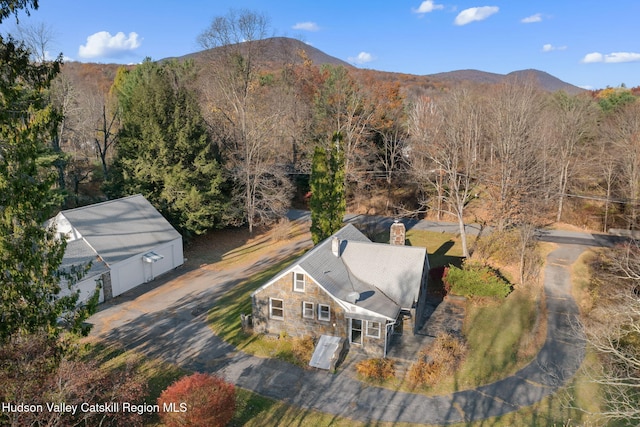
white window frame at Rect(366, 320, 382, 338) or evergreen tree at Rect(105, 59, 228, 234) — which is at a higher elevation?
evergreen tree at Rect(105, 59, 228, 234)

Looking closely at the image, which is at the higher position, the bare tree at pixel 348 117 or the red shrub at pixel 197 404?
the bare tree at pixel 348 117

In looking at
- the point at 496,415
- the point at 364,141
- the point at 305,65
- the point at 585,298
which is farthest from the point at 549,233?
the point at 305,65

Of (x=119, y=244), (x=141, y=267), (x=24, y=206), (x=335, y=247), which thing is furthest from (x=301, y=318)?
(x=119, y=244)

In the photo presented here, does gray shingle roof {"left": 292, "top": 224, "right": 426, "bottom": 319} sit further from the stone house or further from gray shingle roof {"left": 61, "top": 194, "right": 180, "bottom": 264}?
gray shingle roof {"left": 61, "top": 194, "right": 180, "bottom": 264}

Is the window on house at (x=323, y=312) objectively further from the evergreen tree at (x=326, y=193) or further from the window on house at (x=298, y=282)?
the evergreen tree at (x=326, y=193)

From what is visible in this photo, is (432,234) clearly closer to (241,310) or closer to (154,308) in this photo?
(241,310)

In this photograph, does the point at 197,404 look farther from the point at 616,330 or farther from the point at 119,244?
the point at 616,330

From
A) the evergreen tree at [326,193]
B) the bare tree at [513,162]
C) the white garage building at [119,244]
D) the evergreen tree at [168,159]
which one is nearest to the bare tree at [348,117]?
the evergreen tree at [326,193]

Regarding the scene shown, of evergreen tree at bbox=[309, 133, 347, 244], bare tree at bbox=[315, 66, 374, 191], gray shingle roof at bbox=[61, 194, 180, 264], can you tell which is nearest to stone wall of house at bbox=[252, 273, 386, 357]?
gray shingle roof at bbox=[61, 194, 180, 264]
